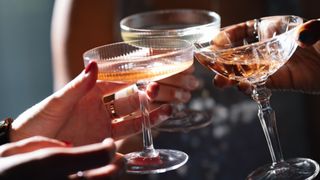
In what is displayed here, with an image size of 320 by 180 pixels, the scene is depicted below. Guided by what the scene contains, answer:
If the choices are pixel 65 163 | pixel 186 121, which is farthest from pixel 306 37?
pixel 186 121

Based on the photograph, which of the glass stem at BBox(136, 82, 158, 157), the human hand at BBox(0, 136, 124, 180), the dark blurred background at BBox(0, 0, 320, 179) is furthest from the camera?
the dark blurred background at BBox(0, 0, 320, 179)

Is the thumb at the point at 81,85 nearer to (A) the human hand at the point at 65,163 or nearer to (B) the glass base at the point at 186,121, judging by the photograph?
(A) the human hand at the point at 65,163

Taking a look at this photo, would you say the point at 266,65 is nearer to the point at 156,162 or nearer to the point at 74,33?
the point at 156,162

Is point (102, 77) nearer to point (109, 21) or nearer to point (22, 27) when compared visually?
point (109, 21)

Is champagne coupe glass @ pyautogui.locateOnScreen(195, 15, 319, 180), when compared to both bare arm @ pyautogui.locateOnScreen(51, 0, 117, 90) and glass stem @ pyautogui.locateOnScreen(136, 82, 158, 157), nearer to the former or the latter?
glass stem @ pyautogui.locateOnScreen(136, 82, 158, 157)

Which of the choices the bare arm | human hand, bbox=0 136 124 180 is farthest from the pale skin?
the bare arm

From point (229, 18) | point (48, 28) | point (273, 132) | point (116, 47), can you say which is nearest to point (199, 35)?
point (116, 47)
